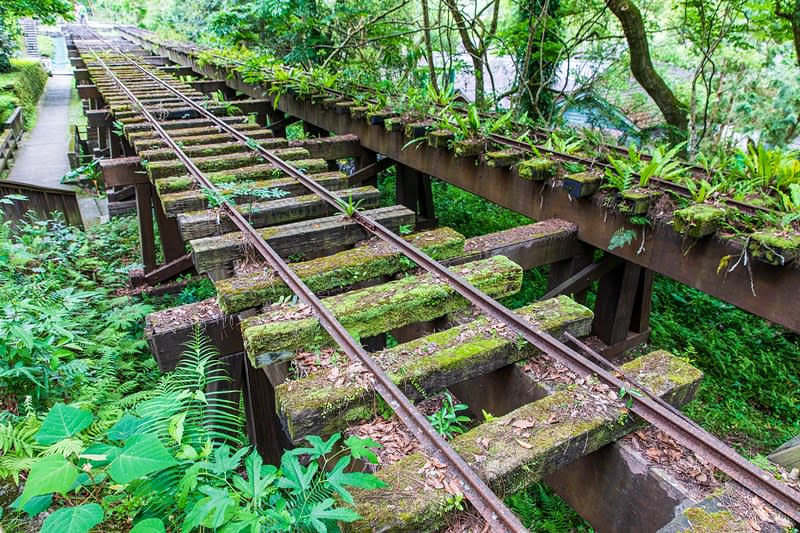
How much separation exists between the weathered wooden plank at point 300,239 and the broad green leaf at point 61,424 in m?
1.59

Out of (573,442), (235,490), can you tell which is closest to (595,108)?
(573,442)

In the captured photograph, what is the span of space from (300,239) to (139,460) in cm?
223

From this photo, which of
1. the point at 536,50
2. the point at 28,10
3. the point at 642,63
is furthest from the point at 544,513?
the point at 28,10

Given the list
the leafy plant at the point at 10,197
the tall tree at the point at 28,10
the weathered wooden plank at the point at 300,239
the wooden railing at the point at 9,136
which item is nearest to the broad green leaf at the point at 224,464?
the weathered wooden plank at the point at 300,239

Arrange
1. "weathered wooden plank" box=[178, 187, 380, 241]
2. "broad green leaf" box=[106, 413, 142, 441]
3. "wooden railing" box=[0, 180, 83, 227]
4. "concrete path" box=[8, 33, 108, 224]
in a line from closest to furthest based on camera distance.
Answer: "broad green leaf" box=[106, 413, 142, 441]
"weathered wooden plank" box=[178, 187, 380, 241]
"wooden railing" box=[0, 180, 83, 227]
"concrete path" box=[8, 33, 108, 224]

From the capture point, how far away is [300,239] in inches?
146

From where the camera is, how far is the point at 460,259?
3.68 meters

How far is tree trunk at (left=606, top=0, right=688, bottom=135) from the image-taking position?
8102 millimetres

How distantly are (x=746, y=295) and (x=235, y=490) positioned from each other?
3406mm

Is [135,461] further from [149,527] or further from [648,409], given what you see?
[648,409]

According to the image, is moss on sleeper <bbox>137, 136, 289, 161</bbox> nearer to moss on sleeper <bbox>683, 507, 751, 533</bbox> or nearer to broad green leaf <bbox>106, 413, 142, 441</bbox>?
broad green leaf <bbox>106, 413, 142, 441</bbox>

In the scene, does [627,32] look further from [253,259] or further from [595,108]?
[253,259]

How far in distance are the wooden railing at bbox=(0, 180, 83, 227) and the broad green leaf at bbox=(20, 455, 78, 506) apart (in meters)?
7.72

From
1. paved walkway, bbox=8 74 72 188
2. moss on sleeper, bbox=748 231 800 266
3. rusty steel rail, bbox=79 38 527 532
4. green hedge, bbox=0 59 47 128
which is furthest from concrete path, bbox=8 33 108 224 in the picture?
moss on sleeper, bbox=748 231 800 266
